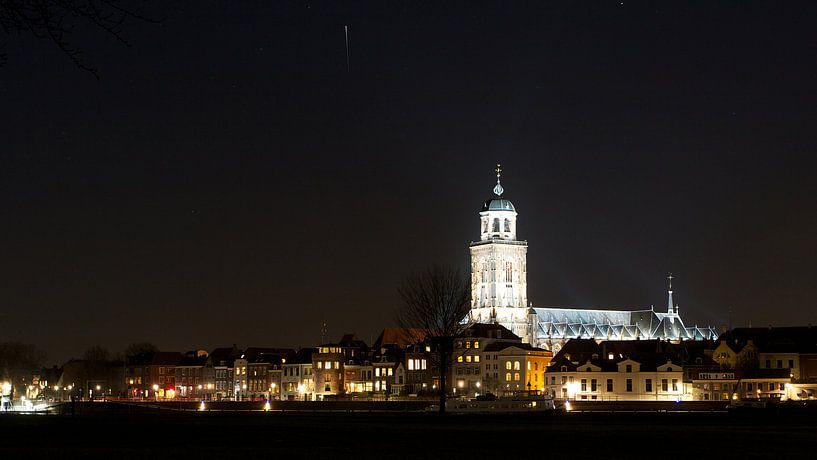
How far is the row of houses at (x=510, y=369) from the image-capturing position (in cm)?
13000

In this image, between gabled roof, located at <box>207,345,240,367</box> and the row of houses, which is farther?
gabled roof, located at <box>207,345,240,367</box>

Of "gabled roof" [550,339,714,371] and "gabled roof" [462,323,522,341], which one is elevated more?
"gabled roof" [462,323,522,341]

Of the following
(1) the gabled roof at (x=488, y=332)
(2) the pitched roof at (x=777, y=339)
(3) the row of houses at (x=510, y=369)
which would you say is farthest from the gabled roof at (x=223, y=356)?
(2) the pitched roof at (x=777, y=339)

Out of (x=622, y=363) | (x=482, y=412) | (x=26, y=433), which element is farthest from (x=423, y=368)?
(x=26, y=433)

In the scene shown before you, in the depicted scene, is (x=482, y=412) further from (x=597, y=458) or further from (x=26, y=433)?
(x=597, y=458)

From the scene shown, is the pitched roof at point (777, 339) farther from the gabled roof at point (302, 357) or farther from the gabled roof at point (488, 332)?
the gabled roof at point (302, 357)

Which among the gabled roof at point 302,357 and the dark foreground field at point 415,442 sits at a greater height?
the gabled roof at point 302,357

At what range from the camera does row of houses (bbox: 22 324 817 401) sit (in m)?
130

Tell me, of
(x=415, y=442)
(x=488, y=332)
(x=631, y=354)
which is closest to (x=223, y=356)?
(x=488, y=332)

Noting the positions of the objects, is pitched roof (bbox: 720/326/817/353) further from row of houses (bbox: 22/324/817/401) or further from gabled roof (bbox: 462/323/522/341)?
gabled roof (bbox: 462/323/522/341)

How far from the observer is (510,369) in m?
152

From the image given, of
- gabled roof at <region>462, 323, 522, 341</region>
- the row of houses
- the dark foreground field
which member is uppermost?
gabled roof at <region>462, 323, 522, 341</region>

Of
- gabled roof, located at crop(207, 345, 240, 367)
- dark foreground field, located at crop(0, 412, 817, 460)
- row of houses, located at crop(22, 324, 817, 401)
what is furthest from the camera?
gabled roof, located at crop(207, 345, 240, 367)

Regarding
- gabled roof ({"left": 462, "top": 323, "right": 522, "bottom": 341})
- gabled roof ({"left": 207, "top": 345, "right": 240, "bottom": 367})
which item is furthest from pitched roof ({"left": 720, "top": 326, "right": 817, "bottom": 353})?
gabled roof ({"left": 207, "top": 345, "right": 240, "bottom": 367})
